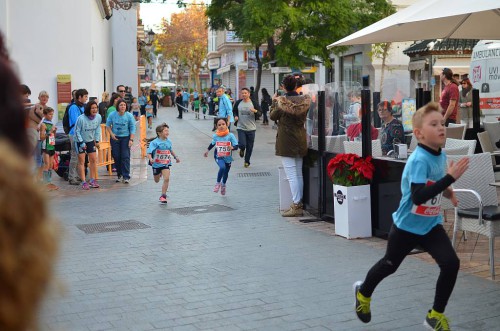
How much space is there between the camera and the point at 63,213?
36.1ft

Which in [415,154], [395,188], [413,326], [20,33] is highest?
[20,33]

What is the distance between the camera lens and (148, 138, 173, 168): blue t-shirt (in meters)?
12.1

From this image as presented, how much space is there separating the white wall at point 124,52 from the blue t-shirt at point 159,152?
33534 millimetres

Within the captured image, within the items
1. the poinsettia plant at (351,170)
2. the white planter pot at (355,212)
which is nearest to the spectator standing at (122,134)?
the poinsettia plant at (351,170)

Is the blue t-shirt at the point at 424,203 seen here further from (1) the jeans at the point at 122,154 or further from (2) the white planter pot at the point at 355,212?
(1) the jeans at the point at 122,154

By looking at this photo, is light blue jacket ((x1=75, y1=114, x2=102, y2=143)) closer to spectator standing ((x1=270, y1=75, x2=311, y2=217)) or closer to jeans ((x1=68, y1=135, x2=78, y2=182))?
jeans ((x1=68, y1=135, x2=78, y2=182))

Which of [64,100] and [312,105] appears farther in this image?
[64,100]

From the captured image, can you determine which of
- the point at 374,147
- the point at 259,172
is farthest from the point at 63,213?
the point at 259,172

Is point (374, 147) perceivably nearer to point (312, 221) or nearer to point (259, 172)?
point (312, 221)

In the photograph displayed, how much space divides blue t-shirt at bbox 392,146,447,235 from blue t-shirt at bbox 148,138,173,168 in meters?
7.52

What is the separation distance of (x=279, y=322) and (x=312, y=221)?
4459mm

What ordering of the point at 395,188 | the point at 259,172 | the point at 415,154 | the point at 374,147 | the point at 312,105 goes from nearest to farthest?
the point at 415,154 < the point at 395,188 < the point at 374,147 < the point at 312,105 < the point at 259,172

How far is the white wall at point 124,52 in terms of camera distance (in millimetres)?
45219

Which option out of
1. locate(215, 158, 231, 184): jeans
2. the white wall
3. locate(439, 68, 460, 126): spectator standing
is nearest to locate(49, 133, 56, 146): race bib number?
locate(215, 158, 231, 184): jeans
